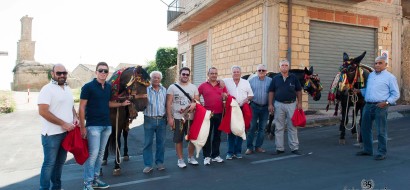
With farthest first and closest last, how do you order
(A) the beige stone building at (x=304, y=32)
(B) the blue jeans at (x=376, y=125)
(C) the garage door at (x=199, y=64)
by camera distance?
(C) the garage door at (x=199, y=64) → (A) the beige stone building at (x=304, y=32) → (B) the blue jeans at (x=376, y=125)

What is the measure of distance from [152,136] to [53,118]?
1852mm

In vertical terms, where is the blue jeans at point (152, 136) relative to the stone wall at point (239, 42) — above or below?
below

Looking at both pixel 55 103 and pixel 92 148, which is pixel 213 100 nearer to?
pixel 92 148

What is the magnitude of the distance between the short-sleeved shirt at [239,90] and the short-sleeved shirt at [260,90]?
1.22 ft

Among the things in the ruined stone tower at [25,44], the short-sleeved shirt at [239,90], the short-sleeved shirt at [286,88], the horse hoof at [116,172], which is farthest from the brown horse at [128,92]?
the ruined stone tower at [25,44]

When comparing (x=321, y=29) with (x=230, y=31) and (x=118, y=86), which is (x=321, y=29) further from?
(x=118, y=86)

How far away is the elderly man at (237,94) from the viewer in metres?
6.69

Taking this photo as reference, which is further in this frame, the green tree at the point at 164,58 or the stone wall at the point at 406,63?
the green tree at the point at 164,58

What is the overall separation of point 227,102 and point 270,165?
136cm

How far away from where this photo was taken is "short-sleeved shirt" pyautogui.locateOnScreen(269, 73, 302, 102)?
6.85 m

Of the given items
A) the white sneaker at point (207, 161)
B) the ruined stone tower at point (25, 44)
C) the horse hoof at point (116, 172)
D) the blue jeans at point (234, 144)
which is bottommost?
the horse hoof at point (116, 172)

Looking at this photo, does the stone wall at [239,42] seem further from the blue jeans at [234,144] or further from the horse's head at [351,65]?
the blue jeans at [234,144]

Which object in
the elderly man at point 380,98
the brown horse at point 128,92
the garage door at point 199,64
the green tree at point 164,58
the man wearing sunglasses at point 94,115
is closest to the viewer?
the man wearing sunglasses at point 94,115

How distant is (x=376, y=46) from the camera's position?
46.2ft
